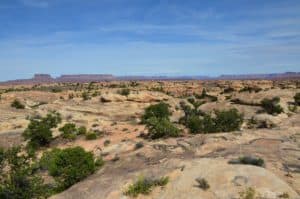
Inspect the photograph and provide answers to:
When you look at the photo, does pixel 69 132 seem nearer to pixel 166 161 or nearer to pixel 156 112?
pixel 156 112

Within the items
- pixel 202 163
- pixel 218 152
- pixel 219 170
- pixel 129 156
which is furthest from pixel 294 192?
pixel 129 156

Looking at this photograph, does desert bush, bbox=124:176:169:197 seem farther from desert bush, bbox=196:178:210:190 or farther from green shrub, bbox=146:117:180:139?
green shrub, bbox=146:117:180:139

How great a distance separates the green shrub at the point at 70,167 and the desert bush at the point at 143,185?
460cm

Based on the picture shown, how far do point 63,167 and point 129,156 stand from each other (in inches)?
150

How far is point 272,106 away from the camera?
1527 inches

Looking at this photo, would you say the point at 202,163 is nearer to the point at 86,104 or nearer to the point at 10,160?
the point at 10,160

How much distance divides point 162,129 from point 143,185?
1082 cm

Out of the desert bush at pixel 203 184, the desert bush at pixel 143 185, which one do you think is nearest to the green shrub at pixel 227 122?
the desert bush at pixel 143 185

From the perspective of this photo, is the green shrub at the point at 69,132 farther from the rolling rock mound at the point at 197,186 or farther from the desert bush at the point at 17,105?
the desert bush at the point at 17,105

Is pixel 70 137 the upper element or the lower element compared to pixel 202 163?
lower

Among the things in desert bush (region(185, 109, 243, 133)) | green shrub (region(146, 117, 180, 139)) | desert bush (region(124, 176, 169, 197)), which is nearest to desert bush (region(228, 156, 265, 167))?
desert bush (region(124, 176, 169, 197))

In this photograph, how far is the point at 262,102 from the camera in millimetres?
42969

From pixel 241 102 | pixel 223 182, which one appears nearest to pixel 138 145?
pixel 223 182

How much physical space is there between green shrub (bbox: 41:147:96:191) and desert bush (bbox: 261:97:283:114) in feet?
73.1
